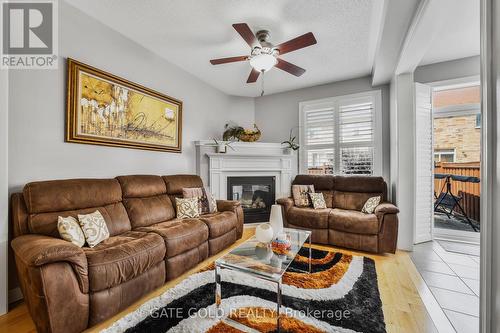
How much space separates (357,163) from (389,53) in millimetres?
1893

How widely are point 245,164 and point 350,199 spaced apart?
6.18 feet

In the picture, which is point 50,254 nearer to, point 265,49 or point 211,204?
point 211,204

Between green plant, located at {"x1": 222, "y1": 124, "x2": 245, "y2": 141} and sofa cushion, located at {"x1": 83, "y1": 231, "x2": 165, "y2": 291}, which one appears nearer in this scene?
sofa cushion, located at {"x1": 83, "y1": 231, "x2": 165, "y2": 291}

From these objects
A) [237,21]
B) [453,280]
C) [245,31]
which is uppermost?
[237,21]

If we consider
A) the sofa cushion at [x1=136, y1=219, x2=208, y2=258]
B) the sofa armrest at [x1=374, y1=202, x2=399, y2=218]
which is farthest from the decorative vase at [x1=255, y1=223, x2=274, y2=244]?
the sofa armrest at [x1=374, y1=202, x2=399, y2=218]

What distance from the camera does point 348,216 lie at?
10.2 ft

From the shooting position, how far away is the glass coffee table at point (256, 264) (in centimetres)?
154

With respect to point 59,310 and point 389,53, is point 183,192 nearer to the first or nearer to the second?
point 59,310

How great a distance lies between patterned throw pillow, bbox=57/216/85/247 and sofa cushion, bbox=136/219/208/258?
1.88 ft

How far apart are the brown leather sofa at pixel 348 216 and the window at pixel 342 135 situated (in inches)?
16.7

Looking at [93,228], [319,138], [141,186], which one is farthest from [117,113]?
[319,138]

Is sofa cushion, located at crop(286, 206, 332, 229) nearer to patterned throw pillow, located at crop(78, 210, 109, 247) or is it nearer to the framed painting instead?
the framed painting

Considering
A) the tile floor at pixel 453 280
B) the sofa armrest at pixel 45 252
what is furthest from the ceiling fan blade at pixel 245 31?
the tile floor at pixel 453 280

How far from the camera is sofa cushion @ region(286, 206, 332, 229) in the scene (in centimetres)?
325
